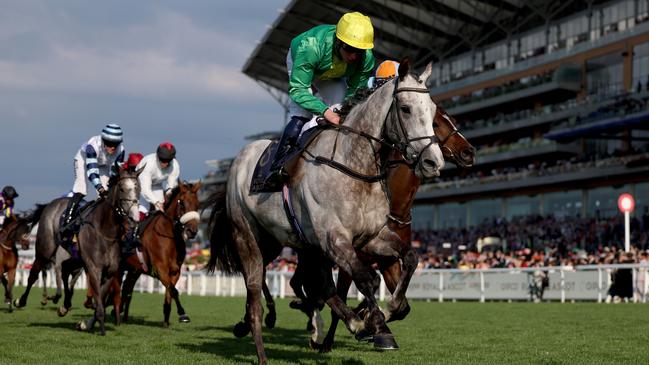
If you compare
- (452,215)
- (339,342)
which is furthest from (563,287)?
(452,215)

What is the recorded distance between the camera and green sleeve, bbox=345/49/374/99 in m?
6.89

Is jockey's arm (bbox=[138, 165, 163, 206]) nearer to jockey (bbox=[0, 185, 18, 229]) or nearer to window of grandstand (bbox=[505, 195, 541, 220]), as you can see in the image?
jockey (bbox=[0, 185, 18, 229])

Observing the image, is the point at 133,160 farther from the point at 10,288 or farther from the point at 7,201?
the point at 7,201

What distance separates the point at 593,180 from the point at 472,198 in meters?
10.1

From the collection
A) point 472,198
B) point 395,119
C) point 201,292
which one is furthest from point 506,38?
point 395,119

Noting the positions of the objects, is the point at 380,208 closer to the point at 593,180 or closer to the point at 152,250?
the point at 152,250

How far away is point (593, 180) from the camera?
41750mm

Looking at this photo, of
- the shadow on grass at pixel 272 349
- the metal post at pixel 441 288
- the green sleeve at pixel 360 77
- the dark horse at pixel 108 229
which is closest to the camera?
the green sleeve at pixel 360 77

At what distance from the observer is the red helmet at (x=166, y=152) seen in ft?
38.5

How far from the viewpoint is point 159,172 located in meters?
12.0

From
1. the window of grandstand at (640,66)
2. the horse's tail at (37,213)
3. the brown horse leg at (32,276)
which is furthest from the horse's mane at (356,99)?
the window of grandstand at (640,66)

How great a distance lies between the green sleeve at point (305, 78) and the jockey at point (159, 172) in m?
5.43

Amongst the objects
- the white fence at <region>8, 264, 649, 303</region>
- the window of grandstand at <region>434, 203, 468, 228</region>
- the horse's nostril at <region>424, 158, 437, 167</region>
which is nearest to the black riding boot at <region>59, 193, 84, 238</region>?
the horse's nostril at <region>424, 158, 437, 167</region>

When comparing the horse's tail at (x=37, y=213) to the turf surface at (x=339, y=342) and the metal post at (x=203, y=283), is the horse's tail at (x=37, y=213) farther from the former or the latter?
the metal post at (x=203, y=283)
